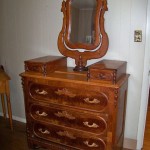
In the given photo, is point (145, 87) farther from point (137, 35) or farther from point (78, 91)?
point (78, 91)

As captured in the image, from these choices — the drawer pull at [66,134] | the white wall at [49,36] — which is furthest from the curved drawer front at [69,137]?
the white wall at [49,36]

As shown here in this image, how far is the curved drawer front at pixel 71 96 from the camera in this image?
5.57 feet

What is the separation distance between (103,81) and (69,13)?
0.94m

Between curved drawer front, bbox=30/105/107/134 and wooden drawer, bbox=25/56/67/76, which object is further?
wooden drawer, bbox=25/56/67/76

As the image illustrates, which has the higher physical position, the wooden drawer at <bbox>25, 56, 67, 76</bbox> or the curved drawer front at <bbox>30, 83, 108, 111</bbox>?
the wooden drawer at <bbox>25, 56, 67, 76</bbox>

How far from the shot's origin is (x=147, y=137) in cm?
252

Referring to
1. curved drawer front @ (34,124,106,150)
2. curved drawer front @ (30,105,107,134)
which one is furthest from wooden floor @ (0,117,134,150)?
curved drawer front @ (30,105,107,134)

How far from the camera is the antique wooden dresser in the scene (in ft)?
5.45

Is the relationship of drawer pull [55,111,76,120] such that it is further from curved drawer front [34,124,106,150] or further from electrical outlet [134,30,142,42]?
electrical outlet [134,30,142,42]

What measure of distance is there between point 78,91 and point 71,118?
0.31 meters

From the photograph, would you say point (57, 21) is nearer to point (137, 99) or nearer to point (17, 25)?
point (17, 25)

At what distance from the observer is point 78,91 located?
1.76 meters

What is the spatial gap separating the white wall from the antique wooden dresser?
20cm

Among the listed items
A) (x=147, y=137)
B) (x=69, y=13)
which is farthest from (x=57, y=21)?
(x=147, y=137)
